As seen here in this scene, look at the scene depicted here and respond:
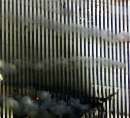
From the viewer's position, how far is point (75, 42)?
10.9 meters

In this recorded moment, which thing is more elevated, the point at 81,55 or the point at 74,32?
the point at 74,32

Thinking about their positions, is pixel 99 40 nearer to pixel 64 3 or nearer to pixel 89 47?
pixel 89 47

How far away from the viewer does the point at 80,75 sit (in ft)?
35.2

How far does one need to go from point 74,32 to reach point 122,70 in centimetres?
201

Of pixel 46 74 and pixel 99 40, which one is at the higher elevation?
pixel 99 40

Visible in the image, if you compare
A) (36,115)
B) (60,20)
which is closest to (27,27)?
(60,20)

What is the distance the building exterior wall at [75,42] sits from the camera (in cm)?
1041

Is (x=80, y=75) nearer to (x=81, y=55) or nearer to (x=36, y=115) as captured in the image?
(x=81, y=55)

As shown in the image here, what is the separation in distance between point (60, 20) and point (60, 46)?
0.82 m

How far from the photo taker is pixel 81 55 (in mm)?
10844

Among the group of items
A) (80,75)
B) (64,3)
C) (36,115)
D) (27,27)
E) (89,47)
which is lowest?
(36,115)

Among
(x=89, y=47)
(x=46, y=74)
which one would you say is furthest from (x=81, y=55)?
(x=46, y=74)

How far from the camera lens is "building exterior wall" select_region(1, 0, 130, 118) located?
34.2ft

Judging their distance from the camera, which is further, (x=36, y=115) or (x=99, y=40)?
(x=99, y=40)
